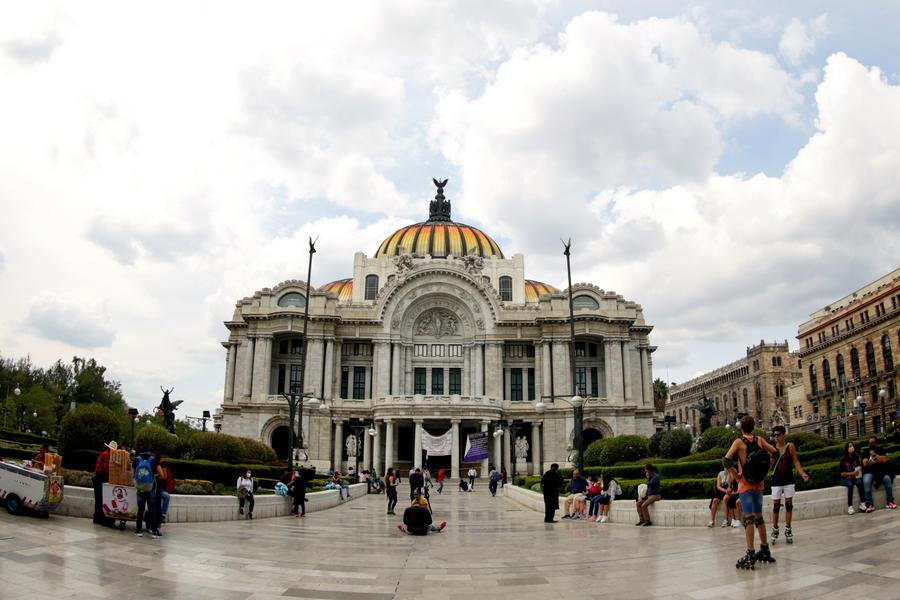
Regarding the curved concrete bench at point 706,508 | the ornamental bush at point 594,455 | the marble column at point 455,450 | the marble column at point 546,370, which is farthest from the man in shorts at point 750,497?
the marble column at point 546,370

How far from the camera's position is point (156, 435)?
109ft

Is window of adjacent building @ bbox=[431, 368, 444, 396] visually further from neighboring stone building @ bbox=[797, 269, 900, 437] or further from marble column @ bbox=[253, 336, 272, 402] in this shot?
neighboring stone building @ bbox=[797, 269, 900, 437]

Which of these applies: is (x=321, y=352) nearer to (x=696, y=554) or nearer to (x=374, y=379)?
(x=374, y=379)

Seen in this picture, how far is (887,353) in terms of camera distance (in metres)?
65.1

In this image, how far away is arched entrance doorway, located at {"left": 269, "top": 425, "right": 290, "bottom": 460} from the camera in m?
67.1

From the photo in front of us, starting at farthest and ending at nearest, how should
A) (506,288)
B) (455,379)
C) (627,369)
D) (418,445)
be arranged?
(506,288)
(455,379)
(627,369)
(418,445)

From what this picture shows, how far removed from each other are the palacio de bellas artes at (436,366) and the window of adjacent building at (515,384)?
0.24 metres

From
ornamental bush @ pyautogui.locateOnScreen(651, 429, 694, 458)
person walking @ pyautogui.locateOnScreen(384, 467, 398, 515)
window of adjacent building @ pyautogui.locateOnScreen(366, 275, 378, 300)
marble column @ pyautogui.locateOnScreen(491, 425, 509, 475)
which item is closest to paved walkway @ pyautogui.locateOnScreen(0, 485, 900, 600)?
person walking @ pyautogui.locateOnScreen(384, 467, 398, 515)

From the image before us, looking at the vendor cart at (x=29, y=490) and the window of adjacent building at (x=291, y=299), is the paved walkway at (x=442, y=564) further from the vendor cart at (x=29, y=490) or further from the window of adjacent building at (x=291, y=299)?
the window of adjacent building at (x=291, y=299)

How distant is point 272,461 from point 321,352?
22.6 m

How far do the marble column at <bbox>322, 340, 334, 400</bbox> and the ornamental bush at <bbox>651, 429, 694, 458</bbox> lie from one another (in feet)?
113

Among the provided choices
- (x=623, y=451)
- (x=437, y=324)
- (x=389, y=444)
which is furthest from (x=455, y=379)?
(x=623, y=451)

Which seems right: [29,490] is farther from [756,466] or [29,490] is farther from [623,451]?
[623,451]

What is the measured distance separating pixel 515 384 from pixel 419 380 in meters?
9.75
